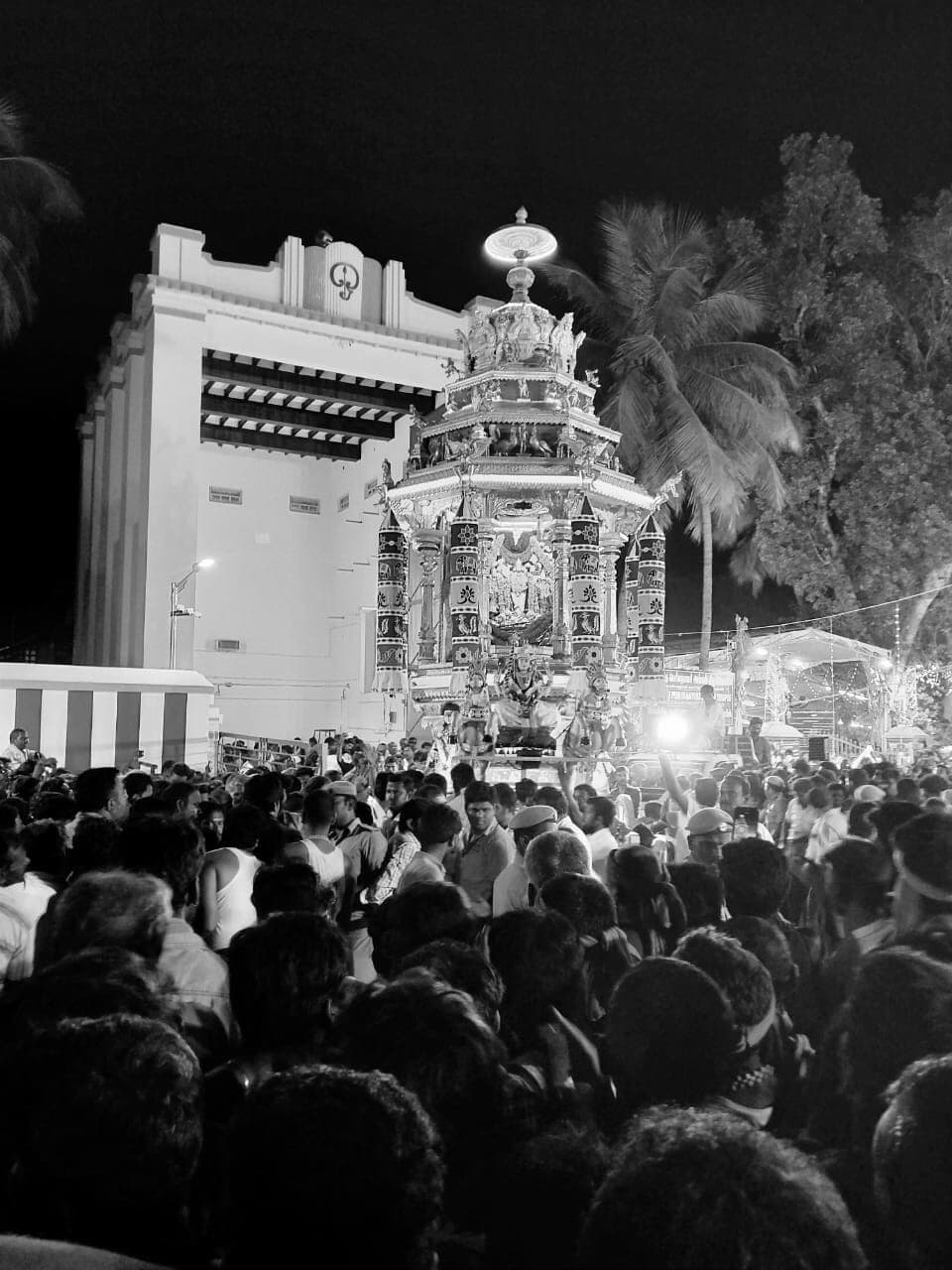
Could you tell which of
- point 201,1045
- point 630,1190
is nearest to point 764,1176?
point 630,1190

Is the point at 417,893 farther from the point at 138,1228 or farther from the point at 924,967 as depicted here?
the point at 138,1228

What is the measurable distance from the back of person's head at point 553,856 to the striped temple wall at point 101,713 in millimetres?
14339

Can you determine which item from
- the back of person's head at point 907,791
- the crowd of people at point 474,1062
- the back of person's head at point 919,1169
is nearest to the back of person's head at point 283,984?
the crowd of people at point 474,1062

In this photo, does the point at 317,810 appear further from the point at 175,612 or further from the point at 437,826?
the point at 175,612

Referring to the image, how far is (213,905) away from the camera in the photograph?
16.1 ft

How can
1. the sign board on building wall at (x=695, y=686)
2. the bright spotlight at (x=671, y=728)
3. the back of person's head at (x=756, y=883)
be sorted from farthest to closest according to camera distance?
1. the sign board on building wall at (x=695, y=686)
2. the bright spotlight at (x=671, y=728)
3. the back of person's head at (x=756, y=883)

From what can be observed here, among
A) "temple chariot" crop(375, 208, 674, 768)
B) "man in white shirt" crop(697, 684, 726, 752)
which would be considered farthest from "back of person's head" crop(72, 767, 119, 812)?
"man in white shirt" crop(697, 684, 726, 752)

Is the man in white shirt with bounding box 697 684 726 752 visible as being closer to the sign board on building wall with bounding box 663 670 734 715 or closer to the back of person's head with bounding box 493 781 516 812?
the sign board on building wall with bounding box 663 670 734 715

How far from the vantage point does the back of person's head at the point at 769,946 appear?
3.98 metres

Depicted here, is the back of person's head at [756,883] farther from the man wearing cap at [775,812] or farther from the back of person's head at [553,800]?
the man wearing cap at [775,812]

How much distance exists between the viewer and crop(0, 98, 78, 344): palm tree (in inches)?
904

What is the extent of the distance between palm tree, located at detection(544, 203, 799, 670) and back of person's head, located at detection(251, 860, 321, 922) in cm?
2220

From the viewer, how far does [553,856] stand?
4.99 meters

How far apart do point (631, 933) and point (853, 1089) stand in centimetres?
213
